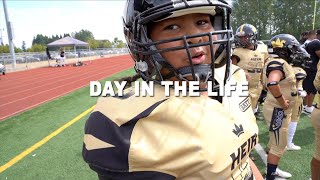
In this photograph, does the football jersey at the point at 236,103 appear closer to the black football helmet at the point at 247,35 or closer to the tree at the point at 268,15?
the black football helmet at the point at 247,35

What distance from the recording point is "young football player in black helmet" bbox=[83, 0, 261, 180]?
1.03 metres

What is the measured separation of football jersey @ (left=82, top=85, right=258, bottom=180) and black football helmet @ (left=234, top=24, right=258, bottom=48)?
4.27 metres

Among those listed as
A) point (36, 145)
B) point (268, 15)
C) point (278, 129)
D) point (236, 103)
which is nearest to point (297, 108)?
point (278, 129)

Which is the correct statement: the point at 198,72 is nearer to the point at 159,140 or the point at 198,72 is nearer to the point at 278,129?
the point at 159,140

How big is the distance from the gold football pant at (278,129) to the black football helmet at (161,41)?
2642 millimetres

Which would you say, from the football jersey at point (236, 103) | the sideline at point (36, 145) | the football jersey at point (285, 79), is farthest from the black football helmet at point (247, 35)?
the sideline at point (36, 145)

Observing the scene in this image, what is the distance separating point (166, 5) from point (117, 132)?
0.58 m

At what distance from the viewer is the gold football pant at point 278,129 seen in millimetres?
3654

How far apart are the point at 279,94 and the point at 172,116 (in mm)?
2928

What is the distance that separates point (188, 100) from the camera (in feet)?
4.07

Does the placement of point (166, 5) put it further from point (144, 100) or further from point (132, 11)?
point (144, 100)

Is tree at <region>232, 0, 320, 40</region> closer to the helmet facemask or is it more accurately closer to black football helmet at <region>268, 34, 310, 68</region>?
the helmet facemask

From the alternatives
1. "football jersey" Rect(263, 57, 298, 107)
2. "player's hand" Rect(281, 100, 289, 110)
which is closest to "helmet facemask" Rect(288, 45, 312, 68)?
"football jersey" Rect(263, 57, 298, 107)

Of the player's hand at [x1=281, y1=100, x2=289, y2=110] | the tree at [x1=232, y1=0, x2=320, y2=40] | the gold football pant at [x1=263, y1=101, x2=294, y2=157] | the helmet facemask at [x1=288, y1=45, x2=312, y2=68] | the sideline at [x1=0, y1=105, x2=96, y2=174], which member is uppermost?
the tree at [x1=232, y1=0, x2=320, y2=40]
